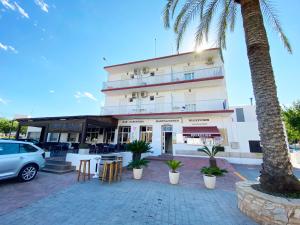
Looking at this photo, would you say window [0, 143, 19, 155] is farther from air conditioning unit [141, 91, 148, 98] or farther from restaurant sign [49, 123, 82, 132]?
air conditioning unit [141, 91, 148, 98]

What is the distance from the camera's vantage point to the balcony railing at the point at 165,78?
16.4 m

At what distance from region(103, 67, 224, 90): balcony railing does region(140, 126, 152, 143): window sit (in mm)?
5575

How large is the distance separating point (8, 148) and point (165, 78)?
600 inches

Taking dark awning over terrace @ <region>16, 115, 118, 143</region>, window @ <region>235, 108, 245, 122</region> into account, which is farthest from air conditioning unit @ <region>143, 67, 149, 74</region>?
window @ <region>235, 108, 245, 122</region>

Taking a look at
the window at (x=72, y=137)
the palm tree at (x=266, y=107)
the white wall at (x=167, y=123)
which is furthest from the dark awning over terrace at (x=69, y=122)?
the palm tree at (x=266, y=107)

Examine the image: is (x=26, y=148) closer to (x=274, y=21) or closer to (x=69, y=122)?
(x=69, y=122)

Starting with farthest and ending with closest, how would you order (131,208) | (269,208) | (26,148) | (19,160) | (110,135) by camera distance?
(110,135), (26,148), (19,160), (131,208), (269,208)

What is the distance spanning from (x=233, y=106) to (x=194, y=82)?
10638mm

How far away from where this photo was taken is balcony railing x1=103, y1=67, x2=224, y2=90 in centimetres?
1635

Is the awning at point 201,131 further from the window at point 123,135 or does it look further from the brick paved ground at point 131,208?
the brick paved ground at point 131,208

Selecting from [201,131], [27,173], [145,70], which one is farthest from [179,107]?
[27,173]

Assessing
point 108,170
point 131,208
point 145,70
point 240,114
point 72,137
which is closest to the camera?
point 131,208

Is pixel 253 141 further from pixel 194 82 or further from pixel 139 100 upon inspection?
pixel 139 100

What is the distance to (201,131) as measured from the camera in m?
15.0
